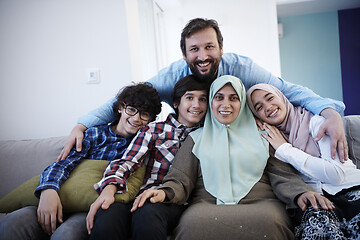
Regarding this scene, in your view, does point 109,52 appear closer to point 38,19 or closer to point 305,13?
point 38,19

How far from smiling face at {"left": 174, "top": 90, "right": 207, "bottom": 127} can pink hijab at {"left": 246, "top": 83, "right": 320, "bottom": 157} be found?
0.27m

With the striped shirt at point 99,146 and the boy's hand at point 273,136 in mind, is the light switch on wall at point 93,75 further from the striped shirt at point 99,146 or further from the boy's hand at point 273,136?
the boy's hand at point 273,136

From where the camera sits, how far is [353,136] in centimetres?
156

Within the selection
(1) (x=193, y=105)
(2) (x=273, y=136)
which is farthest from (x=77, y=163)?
(2) (x=273, y=136)

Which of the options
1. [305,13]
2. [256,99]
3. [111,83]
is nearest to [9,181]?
[111,83]

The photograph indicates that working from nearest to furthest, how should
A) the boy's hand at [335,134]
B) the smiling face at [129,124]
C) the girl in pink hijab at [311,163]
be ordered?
the girl in pink hijab at [311,163]
the boy's hand at [335,134]
the smiling face at [129,124]

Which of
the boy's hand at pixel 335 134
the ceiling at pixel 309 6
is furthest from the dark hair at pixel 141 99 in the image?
the ceiling at pixel 309 6

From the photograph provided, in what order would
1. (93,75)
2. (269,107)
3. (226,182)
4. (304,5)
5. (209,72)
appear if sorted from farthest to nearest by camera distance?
(304,5) → (93,75) → (209,72) → (269,107) → (226,182)

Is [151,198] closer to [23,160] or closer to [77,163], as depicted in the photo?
[77,163]

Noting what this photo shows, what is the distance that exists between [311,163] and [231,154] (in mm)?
383

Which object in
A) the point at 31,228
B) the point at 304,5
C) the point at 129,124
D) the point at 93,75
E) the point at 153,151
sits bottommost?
the point at 31,228

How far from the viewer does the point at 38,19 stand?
2.35 meters

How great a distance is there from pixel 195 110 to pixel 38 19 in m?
1.62

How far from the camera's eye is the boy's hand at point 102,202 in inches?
48.7
